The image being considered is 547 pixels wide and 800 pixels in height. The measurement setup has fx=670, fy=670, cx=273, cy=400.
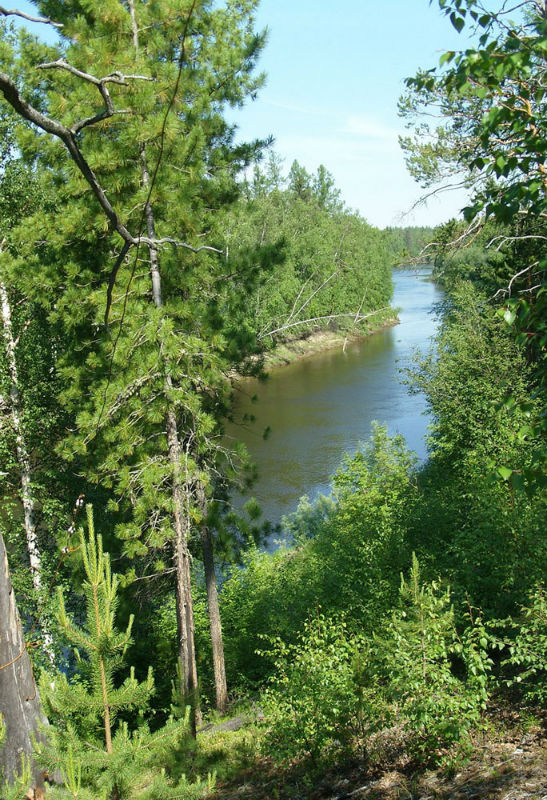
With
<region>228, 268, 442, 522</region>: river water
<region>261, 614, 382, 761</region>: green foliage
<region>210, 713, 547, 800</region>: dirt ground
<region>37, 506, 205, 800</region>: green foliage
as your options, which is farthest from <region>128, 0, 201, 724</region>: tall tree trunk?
<region>37, 506, 205, 800</region>: green foliage

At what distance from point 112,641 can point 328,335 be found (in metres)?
40.6

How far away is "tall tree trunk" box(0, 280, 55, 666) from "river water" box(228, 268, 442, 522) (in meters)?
4.39

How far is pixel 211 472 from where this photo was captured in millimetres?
10055

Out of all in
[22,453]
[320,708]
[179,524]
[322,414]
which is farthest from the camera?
[322,414]

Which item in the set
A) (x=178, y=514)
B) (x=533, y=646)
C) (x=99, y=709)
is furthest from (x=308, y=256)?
(x=99, y=709)

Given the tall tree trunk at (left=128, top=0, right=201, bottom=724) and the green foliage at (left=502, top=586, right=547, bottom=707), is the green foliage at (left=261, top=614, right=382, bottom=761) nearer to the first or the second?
the green foliage at (left=502, top=586, right=547, bottom=707)

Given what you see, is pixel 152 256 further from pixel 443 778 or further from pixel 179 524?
pixel 443 778

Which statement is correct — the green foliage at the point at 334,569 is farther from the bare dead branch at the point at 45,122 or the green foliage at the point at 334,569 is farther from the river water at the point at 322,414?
the bare dead branch at the point at 45,122

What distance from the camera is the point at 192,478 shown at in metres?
8.70

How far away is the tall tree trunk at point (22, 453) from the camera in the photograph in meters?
11.5

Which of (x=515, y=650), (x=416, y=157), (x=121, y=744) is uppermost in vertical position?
(x=416, y=157)

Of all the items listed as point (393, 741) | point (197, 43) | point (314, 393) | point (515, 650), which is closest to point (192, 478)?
point (393, 741)

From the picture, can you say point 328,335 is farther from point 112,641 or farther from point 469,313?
point 112,641

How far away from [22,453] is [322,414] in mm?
15160
